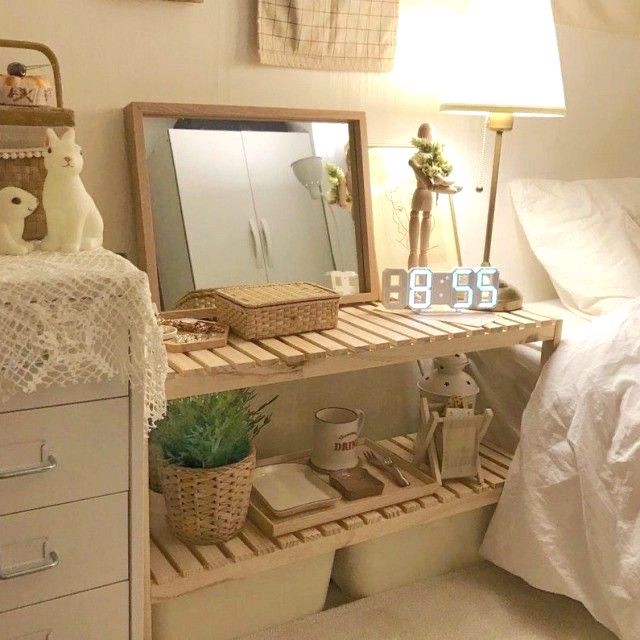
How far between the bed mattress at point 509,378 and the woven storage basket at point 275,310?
1.80 ft

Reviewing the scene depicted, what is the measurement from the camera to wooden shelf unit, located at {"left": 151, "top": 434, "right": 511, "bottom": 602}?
4.27 ft

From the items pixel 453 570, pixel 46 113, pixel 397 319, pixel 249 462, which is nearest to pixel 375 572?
pixel 453 570

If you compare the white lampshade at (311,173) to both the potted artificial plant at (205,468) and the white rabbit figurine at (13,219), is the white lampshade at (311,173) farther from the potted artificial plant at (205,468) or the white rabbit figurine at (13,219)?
the white rabbit figurine at (13,219)

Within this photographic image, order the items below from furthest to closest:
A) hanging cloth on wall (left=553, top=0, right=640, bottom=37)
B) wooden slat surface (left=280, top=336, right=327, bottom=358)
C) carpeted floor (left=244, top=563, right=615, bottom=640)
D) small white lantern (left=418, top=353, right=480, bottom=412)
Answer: hanging cloth on wall (left=553, top=0, right=640, bottom=37) → small white lantern (left=418, top=353, right=480, bottom=412) → carpeted floor (left=244, top=563, right=615, bottom=640) → wooden slat surface (left=280, top=336, right=327, bottom=358)

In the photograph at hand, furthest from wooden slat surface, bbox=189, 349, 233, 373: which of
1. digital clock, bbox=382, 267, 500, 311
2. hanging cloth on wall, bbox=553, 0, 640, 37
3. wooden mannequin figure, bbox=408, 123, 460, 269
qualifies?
hanging cloth on wall, bbox=553, 0, 640, 37

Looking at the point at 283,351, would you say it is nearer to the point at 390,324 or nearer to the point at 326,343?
the point at 326,343

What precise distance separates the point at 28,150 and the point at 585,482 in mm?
1188

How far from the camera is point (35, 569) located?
1054 mm

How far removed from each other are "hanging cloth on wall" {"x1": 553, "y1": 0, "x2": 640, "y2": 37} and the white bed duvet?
89cm

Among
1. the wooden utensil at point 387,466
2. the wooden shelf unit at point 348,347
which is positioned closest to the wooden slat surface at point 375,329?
the wooden shelf unit at point 348,347

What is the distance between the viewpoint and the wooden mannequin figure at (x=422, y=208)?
160 centimetres

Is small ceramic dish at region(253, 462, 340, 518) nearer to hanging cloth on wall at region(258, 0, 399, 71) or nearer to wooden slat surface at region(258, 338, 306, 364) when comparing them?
wooden slat surface at region(258, 338, 306, 364)

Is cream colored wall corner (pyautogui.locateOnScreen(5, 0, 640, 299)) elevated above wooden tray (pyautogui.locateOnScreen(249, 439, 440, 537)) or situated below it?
above

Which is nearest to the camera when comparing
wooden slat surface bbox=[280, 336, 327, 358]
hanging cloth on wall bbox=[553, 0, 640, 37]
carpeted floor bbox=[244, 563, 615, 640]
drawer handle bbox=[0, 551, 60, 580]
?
drawer handle bbox=[0, 551, 60, 580]
